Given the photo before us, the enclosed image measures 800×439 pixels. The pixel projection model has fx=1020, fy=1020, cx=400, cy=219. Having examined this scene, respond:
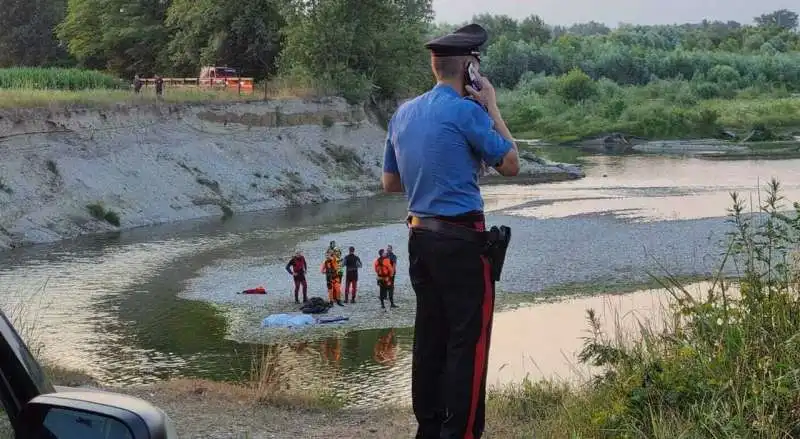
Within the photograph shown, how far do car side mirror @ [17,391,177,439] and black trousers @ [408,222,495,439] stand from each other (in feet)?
10.3

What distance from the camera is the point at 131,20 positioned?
59.4 meters

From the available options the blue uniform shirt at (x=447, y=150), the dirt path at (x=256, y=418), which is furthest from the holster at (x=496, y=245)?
the dirt path at (x=256, y=418)

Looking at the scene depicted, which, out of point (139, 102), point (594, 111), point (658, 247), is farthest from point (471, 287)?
point (594, 111)

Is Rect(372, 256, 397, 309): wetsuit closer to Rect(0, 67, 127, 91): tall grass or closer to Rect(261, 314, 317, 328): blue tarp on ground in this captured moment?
Rect(261, 314, 317, 328): blue tarp on ground

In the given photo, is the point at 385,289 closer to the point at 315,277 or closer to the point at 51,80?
the point at 315,277

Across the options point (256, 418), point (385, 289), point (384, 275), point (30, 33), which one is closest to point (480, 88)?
point (256, 418)

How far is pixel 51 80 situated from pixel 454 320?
44.2 metres

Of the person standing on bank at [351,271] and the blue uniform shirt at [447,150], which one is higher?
the blue uniform shirt at [447,150]

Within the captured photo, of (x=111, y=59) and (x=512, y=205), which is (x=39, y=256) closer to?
(x=512, y=205)

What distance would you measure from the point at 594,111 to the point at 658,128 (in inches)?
434

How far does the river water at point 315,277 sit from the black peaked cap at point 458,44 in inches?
→ 108

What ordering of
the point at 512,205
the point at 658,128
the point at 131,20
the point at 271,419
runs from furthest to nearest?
the point at 658,128, the point at 131,20, the point at 512,205, the point at 271,419

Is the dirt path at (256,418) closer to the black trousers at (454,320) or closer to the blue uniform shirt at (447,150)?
the black trousers at (454,320)

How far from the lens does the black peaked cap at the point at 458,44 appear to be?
5086mm
